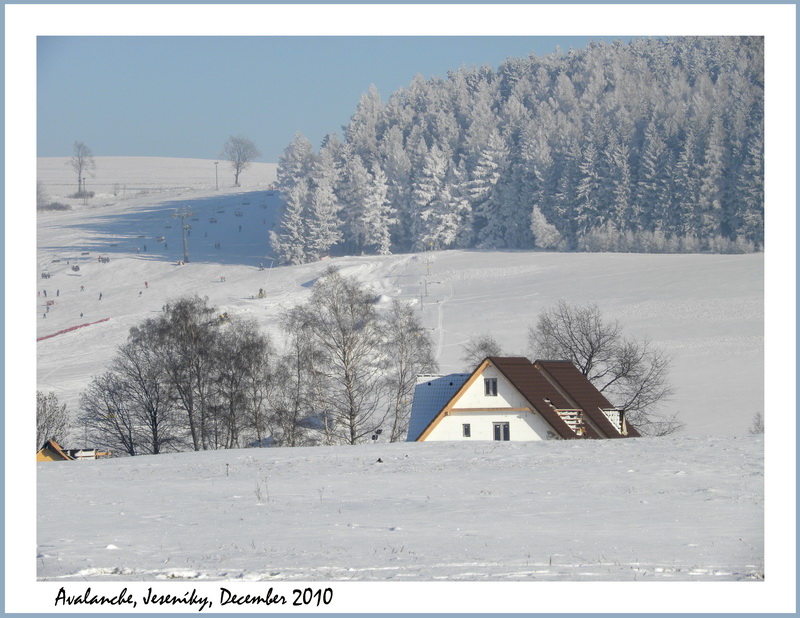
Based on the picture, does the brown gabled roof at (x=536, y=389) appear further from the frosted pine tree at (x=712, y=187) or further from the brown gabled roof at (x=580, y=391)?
the frosted pine tree at (x=712, y=187)

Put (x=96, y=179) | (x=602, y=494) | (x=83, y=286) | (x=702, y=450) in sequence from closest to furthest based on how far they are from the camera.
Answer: (x=602, y=494) → (x=702, y=450) → (x=83, y=286) → (x=96, y=179)

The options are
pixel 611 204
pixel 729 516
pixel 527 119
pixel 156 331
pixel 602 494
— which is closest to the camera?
pixel 729 516

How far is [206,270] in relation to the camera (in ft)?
339

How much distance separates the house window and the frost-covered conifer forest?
220 feet

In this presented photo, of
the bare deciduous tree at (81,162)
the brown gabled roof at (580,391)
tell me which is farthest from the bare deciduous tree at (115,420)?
the bare deciduous tree at (81,162)

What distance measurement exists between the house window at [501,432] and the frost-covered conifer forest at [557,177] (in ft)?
220

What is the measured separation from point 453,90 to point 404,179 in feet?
118

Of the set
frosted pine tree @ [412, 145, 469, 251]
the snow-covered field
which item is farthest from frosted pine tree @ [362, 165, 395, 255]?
the snow-covered field

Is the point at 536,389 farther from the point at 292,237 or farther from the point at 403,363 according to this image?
the point at 292,237

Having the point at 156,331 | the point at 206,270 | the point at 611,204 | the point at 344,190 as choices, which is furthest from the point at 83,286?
the point at 156,331

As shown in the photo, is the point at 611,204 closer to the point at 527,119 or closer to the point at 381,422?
the point at 527,119

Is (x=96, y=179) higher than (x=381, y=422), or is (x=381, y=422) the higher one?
(x=96, y=179)

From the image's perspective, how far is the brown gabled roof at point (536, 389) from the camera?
26953 millimetres

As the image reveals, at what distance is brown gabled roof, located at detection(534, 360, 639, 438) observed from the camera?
2869cm
